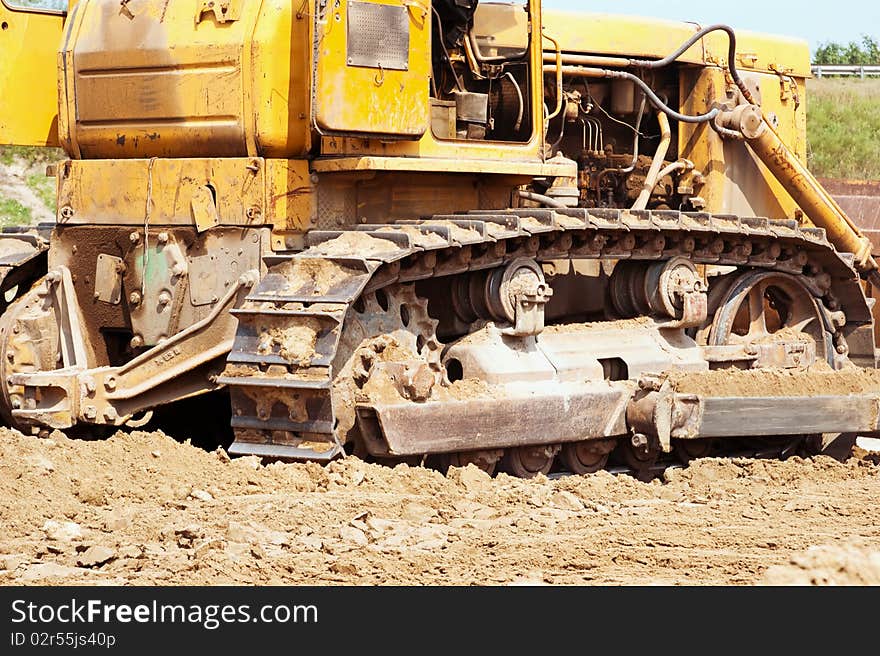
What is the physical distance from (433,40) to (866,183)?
5488mm

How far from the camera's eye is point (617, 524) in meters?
6.91

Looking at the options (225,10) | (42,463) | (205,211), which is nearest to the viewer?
(42,463)

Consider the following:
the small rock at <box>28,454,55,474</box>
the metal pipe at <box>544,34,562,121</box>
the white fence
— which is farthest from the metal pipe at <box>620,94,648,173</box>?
the white fence

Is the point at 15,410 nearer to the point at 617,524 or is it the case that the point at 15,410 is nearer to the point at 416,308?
the point at 416,308

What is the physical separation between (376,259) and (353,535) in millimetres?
1511

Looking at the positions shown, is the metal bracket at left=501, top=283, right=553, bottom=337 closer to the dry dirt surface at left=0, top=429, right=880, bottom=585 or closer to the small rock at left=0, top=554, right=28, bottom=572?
the dry dirt surface at left=0, top=429, right=880, bottom=585

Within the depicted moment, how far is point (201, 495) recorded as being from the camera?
7117mm

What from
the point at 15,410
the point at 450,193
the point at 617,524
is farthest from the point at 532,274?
the point at 15,410

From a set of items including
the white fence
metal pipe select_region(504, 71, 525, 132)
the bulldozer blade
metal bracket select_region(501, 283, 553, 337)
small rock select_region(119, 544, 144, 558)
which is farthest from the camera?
the white fence

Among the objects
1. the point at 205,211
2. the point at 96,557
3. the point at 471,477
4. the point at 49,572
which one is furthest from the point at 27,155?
the point at 49,572

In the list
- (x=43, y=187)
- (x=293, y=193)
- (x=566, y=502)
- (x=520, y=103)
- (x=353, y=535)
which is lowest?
(x=566, y=502)

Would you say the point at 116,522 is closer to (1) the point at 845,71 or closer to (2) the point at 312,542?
(2) the point at 312,542

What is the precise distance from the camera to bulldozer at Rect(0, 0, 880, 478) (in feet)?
25.3

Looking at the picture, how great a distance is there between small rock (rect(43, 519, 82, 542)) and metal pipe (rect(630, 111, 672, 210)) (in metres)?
4.56
